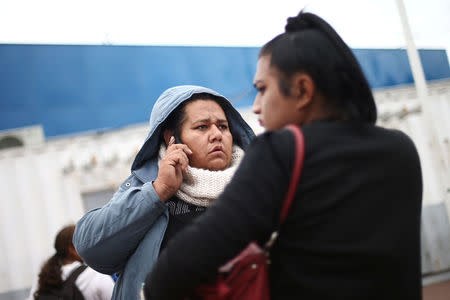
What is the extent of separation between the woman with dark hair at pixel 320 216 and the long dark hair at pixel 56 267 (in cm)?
261

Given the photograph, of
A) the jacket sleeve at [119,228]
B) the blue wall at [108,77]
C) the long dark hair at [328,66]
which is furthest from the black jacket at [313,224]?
the blue wall at [108,77]

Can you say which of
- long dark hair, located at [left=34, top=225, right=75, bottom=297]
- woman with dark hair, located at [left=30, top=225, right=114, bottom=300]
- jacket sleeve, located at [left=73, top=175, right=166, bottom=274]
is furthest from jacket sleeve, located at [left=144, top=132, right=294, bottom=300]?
long dark hair, located at [left=34, top=225, right=75, bottom=297]

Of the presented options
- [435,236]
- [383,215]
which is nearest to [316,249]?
[383,215]

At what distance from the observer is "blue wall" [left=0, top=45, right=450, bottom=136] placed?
9812mm

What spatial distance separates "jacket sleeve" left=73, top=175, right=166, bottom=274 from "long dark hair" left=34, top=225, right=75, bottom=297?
6.09 feet

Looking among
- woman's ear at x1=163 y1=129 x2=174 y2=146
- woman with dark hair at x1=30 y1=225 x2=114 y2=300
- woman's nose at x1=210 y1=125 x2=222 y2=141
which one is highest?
woman's ear at x1=163 y1=129 x2=174 y2=146

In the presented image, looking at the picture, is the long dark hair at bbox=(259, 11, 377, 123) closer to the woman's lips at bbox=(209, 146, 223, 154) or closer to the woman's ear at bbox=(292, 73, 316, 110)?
the woman's ear at bbox=(292, 73, 316, 110)

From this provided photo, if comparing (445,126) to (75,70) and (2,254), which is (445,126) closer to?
(2,254)

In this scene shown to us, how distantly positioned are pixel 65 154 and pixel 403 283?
5.83 metres

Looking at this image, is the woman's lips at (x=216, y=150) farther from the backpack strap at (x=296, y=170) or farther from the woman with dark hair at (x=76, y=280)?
the woman with dark hair at (x=76, y=280)

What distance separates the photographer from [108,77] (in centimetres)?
1020

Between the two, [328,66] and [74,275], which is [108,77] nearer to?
[74,275]

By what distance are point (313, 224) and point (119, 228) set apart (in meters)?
0.91

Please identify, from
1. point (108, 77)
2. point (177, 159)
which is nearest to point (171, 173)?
point (177, 159)
